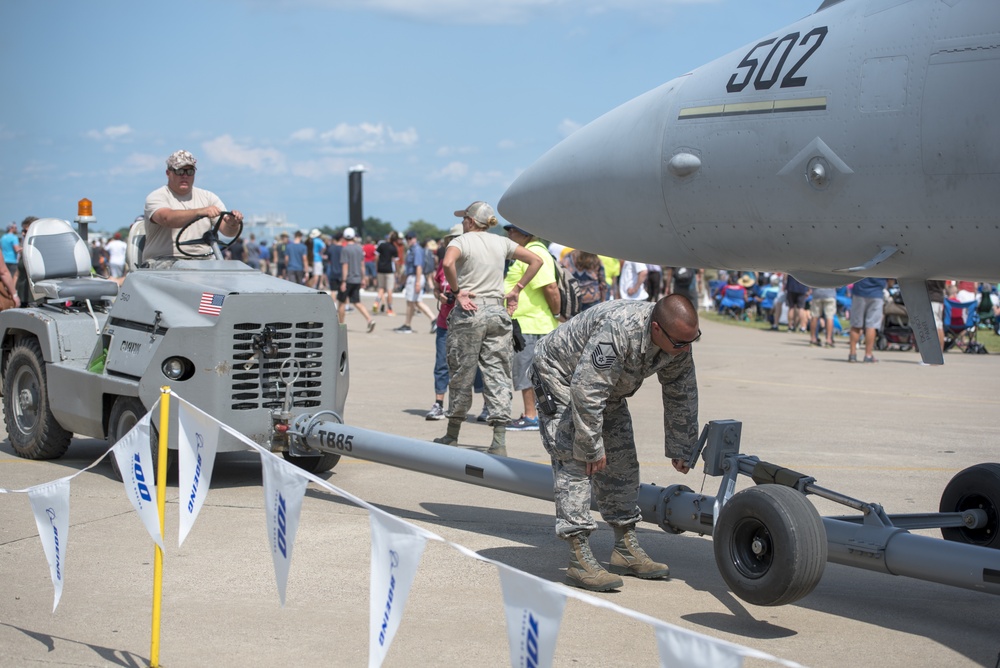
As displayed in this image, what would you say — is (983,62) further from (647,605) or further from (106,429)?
(106,429)

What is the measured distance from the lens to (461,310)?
8.22m

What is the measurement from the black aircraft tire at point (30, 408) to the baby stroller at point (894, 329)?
14.5m

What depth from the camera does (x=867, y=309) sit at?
15.2 metres

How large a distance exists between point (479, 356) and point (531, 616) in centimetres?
518

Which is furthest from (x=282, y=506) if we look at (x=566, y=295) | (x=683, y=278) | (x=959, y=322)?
(x=959, y=322)

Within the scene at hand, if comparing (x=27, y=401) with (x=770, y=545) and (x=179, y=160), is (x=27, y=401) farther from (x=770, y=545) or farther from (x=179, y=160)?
(x=770, y=545)

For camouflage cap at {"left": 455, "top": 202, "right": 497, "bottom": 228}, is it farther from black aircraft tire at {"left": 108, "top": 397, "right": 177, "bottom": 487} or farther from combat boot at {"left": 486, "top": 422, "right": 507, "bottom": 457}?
black aircraft tire at {"left": 108, "top": 397, "right": 177, "bottom": 487}

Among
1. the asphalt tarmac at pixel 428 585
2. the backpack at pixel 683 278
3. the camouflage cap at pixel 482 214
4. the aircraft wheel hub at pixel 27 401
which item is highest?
the camouflage cap at pixel 482 214

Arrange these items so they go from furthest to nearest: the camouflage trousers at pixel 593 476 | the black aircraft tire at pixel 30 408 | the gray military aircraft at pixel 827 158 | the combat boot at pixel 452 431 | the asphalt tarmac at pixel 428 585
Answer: the combat boot at pixel 452 431, the black aircraft tire at pixel 30 408, the camouflage trousers at pixel 593 476, the gray military aircraft at pixel 827 158, the asphalt tarmac at pixel 428 585

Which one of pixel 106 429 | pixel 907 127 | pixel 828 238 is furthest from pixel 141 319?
pixel 907 127

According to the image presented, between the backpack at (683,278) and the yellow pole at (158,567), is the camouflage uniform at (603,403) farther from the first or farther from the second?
the backpack at (683,278)

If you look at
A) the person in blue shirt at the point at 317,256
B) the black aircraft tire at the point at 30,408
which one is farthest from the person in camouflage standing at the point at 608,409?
the person in blue shirt at the point at 317,256

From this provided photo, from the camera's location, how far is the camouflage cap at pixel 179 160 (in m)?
7.48

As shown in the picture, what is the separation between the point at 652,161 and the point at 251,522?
2.98m
